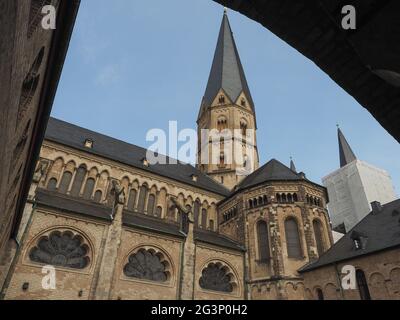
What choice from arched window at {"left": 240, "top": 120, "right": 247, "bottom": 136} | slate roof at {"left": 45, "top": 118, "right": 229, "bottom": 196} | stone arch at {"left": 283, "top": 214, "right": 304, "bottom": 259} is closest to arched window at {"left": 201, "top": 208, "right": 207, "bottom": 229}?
slate roof at {"left": 45, "top": 118, "right": 229, "bottom": 196}

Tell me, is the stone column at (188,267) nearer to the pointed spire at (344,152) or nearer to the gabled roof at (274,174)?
the gabled roof at (274,174)

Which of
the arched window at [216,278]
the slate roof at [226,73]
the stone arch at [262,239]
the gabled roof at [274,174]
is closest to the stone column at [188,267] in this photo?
the arched window at [216,278]

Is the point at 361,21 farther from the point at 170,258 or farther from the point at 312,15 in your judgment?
the point at 170,258

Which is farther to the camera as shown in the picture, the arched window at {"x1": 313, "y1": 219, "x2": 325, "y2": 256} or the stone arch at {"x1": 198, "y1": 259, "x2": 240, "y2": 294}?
the arched window at {"x1": 313, "y1": 219, "x2": 325, "y2": 256}

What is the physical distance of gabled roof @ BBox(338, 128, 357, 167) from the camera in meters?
52.0

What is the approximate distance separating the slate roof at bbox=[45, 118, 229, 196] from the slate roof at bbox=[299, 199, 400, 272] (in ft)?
35.9

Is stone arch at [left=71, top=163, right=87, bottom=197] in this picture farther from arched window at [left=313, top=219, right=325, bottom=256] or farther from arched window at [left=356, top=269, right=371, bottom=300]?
arched window at [left=356, top=269, right=371, bottom=300]

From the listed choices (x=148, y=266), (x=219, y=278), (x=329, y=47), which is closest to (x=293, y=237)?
(x=219, y=278)

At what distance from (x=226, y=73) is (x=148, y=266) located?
3404cm

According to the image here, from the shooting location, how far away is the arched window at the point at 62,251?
46.8 ft

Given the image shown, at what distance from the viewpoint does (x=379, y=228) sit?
725 inches

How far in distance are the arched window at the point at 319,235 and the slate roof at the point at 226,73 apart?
22.5 m
